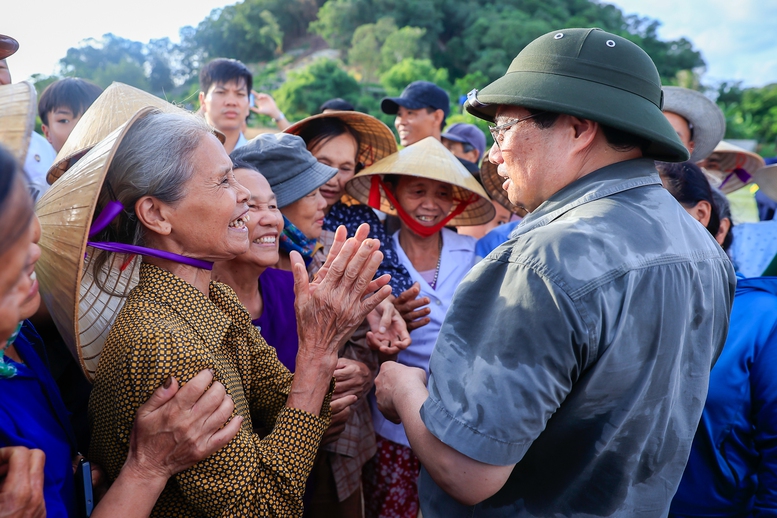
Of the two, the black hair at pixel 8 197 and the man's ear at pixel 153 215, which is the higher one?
the black hair at pixel 8 197

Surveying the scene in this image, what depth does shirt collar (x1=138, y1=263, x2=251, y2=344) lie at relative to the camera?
5.37ft

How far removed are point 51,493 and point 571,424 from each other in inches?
51.6

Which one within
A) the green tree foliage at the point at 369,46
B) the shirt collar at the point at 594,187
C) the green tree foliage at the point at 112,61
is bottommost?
the green tree foliage at the point at 112,61

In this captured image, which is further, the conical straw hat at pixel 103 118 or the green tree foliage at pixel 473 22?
the green tree foliage at pixel 473 22

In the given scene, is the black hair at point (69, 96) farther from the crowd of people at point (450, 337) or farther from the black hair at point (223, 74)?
the crowd of people at point (450, 337)

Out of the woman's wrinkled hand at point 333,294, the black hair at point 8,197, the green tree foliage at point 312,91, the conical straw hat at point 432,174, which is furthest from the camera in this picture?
the green tree foliage at point 312,91

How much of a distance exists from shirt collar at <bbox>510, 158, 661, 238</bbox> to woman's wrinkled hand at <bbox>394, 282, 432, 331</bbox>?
107 cm

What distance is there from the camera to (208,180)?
5.83 ft

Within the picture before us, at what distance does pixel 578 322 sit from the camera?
1.29 m

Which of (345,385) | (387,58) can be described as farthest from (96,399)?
(387,58)

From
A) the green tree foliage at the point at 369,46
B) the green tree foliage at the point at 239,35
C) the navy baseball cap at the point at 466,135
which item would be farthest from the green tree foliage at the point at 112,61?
the navy baseball cap at the point at 466,135

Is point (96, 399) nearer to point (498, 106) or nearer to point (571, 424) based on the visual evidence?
point (571, 424)

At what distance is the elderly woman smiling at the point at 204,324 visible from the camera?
4.84ft

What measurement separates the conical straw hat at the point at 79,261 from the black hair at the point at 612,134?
3.80 feet
